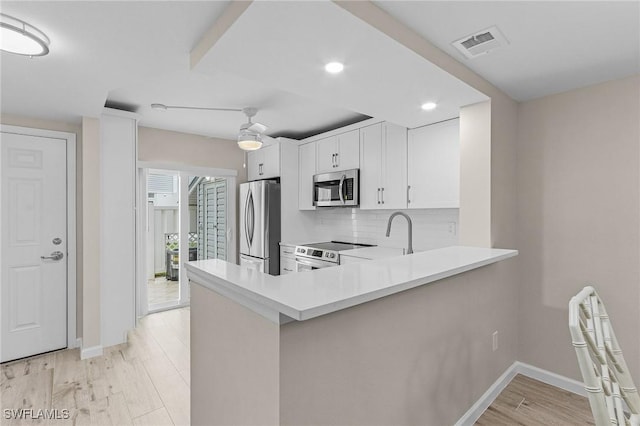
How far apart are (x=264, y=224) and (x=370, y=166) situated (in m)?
1.54

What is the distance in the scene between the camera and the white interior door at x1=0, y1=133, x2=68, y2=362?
2920 millimetres

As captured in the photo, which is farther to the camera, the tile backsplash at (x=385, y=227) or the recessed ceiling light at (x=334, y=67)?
the tile backsplash at (x=385, y=227)

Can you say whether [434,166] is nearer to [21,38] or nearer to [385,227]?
[385,227]

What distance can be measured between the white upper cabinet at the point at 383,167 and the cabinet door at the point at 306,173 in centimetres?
82

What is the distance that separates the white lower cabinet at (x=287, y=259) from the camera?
395 centimetres

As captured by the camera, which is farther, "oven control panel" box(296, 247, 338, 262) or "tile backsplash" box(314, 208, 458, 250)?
"oven control panel" box(296, 247, 338, 262)

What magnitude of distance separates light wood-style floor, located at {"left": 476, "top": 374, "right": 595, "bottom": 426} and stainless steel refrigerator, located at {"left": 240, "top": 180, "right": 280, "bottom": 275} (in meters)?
2.68

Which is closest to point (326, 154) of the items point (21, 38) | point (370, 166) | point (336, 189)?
point (336, 189)

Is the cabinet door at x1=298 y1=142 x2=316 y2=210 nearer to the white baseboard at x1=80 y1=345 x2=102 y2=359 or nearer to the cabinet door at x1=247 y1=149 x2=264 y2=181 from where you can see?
the cabinet door at x1=247 y1=149 x2=264 y2=181

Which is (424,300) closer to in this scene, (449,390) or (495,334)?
(449,390)

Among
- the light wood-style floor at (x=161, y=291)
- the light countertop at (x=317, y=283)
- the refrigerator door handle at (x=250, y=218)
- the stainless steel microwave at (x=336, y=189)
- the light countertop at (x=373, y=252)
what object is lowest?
the light wood-style floor at (x=161, y=291)

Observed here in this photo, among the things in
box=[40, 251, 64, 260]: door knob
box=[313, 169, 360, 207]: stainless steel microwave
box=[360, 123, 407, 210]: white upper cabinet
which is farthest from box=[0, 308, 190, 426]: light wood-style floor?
box=[360, 123, 407, 210]: white upper cabinet

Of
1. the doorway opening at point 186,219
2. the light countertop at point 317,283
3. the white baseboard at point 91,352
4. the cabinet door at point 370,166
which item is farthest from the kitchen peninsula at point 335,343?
the doorway opening at point 186,219

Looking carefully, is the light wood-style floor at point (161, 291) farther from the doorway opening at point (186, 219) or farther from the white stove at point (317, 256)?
the white stove at point (317, 256)
